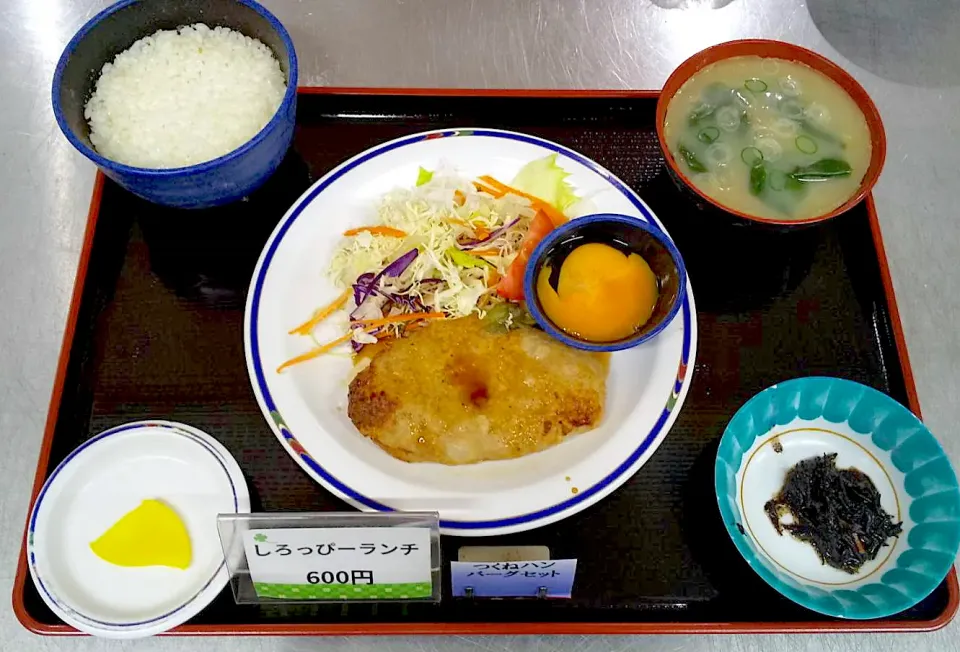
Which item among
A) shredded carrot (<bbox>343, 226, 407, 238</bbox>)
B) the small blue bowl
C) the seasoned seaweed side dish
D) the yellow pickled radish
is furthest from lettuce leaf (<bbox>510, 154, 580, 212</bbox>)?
the yellow pickled radish

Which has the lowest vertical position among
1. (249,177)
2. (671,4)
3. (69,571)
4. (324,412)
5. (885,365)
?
(69,571)

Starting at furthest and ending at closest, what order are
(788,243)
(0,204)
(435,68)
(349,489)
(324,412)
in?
(435,68)
(0,204)
(788,243)
(324,412)
(349,489)

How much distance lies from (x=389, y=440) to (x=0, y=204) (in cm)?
208

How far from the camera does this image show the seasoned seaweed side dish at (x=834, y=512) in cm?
214

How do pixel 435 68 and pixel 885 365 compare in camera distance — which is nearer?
pixel 885 365

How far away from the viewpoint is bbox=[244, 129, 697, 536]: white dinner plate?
219 cm

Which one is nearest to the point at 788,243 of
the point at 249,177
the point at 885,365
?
the point at 885,365

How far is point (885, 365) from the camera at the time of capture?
258cm

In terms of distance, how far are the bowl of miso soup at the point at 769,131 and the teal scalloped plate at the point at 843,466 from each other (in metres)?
0.65

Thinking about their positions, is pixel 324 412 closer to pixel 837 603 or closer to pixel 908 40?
pixel 837 603

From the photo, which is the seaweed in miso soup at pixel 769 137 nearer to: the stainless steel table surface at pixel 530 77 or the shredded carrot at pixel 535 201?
the shredded carrot at pixel 535 201

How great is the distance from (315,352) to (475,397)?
1.89 ft

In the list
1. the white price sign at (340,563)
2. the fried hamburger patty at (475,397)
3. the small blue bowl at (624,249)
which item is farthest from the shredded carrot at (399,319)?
the white price sign at (340,563)

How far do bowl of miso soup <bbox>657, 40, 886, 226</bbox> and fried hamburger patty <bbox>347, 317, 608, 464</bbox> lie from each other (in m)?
0.78
